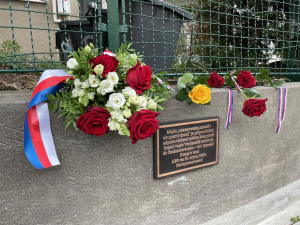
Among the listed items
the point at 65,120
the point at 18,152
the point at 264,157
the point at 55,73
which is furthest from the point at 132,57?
the point at 264,157

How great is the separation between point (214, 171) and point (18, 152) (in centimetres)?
170

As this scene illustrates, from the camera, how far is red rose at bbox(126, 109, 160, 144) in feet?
4.30

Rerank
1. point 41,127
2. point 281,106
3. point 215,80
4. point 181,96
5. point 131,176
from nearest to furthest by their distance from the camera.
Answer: point 41,127 < point 131,176 < point 181,96 < point 215,80 < point 281,106

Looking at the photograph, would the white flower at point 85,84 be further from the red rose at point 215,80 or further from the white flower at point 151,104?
the red rose at point 215,80

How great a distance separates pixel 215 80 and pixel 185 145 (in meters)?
0.69

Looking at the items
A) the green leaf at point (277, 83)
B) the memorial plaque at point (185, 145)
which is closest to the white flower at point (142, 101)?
the memorial plaque at point (185, 145)

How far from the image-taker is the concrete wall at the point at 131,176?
1.47 metres

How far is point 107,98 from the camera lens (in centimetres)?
148

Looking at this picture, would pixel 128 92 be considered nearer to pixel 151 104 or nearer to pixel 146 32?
pixel 151 104

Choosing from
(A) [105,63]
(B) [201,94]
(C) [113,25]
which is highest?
(C) [113,25]

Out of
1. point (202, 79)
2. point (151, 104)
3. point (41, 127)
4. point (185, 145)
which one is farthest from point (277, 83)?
point (41, 127)

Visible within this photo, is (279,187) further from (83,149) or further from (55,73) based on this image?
(55,73)

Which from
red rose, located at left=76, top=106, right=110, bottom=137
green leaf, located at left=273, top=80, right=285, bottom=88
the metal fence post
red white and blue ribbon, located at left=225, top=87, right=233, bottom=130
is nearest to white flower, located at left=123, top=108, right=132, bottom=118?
red rose, located at left=76, top=106, right=110, bottom=137

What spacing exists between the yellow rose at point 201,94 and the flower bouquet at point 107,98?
0.52 m
